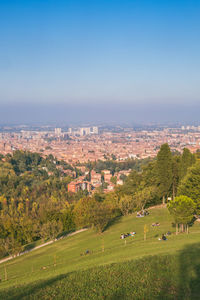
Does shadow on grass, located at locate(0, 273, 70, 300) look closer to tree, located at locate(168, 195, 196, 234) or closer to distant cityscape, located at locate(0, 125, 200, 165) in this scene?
tree, located at locate(168, 195, 196, 234)

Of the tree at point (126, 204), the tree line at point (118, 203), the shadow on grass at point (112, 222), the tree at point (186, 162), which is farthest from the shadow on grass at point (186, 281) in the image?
the tree at point (186, 162)

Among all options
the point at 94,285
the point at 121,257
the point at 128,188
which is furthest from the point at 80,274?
the point at 128,188

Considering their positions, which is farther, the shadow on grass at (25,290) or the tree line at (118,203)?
the tree line at (118,203)

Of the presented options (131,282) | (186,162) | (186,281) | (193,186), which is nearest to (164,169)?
(186,162)

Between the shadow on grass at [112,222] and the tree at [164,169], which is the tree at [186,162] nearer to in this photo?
the tree at [164,169]

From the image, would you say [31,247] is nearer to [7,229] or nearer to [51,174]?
[7,229]

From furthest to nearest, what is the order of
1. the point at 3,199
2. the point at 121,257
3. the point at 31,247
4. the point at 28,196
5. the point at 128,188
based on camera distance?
the point at 28,196, the point at 3,199, the point at 128,188, the point at 31,247, the point at 121,257

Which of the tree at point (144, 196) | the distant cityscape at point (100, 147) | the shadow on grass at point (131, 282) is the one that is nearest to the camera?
the shadow on grass at point (131, 282)

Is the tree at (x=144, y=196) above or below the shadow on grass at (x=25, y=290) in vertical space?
below
